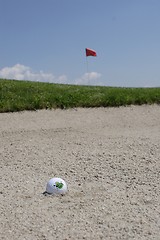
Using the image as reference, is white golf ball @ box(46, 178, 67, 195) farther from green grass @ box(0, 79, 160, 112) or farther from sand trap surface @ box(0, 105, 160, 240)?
green grass @ box(0, 79, 160, 112)

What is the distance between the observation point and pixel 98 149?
764cm

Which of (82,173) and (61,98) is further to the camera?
(61,98)

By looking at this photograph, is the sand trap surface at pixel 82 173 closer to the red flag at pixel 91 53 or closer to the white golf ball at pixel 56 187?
the white golf ball at pixel 56 187

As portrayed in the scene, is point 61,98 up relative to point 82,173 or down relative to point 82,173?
up

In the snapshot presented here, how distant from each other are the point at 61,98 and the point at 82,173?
5.24 meters

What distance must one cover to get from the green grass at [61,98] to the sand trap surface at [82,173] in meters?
0.43

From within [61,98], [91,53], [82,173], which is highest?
[91,53]

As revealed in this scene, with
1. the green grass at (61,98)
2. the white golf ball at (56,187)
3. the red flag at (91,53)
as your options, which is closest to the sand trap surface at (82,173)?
the white golf ball at (56,187)

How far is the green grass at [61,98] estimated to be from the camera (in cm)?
1073

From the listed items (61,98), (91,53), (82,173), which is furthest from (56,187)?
(91,53)

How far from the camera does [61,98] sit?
1133 cm

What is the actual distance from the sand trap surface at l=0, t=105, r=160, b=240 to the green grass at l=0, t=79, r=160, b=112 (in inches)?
16.8

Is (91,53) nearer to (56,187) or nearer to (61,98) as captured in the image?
(61,98)

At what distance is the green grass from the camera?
35.2ft
